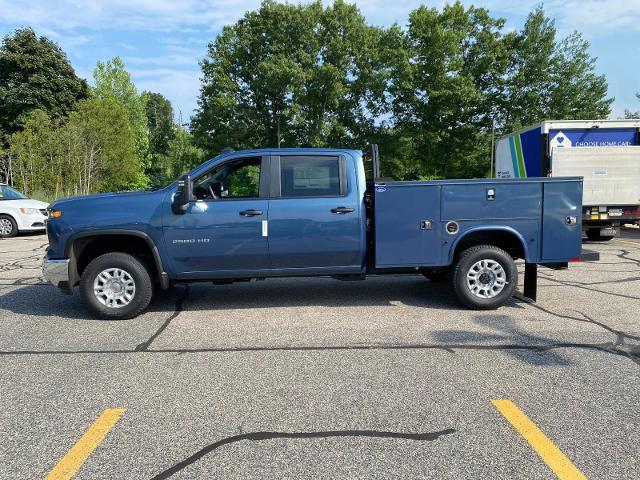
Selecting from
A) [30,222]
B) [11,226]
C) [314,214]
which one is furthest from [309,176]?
[11,226]

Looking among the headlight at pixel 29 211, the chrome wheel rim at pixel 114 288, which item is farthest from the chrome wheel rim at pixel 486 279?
the headlight at pixel 29 211

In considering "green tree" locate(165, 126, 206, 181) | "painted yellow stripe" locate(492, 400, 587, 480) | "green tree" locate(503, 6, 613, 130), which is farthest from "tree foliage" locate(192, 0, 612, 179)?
"painted yellow stripe" locate(492, 400, 587, 480)

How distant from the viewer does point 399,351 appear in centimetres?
463

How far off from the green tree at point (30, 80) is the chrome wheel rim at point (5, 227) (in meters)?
31.4

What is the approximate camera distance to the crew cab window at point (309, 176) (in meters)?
6.00

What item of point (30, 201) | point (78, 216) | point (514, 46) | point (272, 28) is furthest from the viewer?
point (272, 28)

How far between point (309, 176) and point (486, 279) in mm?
2553

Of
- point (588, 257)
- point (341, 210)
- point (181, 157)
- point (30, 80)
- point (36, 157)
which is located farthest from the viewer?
point (181, 157)

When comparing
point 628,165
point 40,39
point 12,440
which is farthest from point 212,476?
point 40,39

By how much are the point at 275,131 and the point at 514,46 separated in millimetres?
19054

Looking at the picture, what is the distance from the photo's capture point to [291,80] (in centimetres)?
3594

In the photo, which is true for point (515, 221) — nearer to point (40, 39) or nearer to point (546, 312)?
point (546, 312)

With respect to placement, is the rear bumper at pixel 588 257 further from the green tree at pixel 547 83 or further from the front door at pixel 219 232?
the green tree at pixel 547 83

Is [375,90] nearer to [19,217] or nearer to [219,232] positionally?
[19,217]
